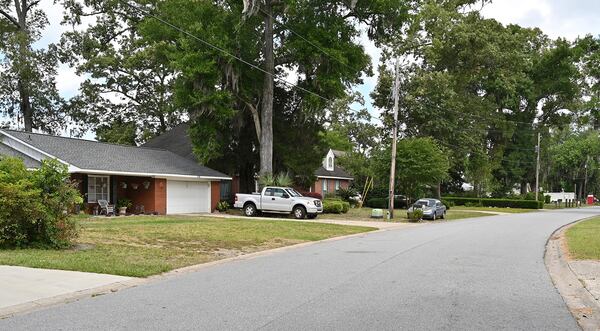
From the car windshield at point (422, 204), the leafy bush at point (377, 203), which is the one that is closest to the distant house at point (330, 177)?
the leafy bush at point (377, 203)

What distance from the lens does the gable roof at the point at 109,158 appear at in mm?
26703

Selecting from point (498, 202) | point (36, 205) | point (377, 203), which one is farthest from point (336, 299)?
point (498, 202)

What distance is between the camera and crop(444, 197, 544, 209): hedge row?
2281 inches

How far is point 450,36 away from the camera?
4947cm

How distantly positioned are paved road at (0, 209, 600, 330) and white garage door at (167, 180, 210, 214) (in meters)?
19.8

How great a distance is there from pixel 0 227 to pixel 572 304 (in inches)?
472

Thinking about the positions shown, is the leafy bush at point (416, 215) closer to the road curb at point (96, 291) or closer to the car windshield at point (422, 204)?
the car windshield at point (422, 204)

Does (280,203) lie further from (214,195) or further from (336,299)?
(336,299)

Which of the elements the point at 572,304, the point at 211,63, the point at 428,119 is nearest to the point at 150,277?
the point at 572,304

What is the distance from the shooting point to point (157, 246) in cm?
1514

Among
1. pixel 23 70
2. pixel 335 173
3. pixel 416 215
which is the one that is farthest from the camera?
pixel 335 173

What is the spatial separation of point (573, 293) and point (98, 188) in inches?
969

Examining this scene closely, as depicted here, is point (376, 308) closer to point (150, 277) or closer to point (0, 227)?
point (150, 277)

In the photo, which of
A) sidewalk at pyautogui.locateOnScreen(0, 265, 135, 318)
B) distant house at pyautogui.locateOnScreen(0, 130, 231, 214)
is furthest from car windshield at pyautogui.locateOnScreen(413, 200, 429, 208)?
sidewalk at pyautogui.locateOnScreen(0, 265, 135, 318)
